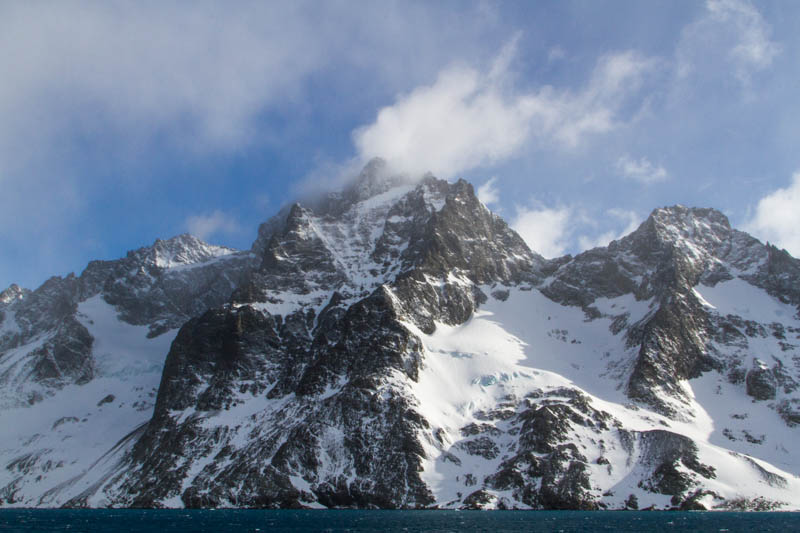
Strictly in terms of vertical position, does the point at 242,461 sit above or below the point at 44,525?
above

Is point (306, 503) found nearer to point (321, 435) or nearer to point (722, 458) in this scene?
point (321, 435)

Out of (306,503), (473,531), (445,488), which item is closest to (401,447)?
(445,488)

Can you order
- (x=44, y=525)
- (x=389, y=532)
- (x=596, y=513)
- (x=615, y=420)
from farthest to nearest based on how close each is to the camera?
(x=615, y=420)
(x=596, y=513)
(x=44, y=525)
(x=389, y=532)

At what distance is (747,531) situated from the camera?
103 m

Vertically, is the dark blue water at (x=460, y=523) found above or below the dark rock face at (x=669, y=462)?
below

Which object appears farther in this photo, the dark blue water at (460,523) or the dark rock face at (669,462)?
the dark rock face at (669,462)

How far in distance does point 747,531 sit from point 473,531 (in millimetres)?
44047

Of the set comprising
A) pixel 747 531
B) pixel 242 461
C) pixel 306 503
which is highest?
pixel 242 461

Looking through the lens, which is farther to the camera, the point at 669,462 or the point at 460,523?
the point at 669,462

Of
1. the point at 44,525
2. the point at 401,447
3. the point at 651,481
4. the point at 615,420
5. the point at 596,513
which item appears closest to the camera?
the point at 44,525

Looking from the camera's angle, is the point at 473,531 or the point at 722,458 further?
the point at 722,458

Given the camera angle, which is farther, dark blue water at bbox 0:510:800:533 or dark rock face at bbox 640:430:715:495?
dark rock face at bbox 640:430:715:495

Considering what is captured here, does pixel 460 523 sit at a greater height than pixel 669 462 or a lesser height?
lesser

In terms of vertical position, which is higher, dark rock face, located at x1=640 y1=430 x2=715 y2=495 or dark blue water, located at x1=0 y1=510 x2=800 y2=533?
dark rock face, located at x1=640 y1=430 x2=715 y2=495
